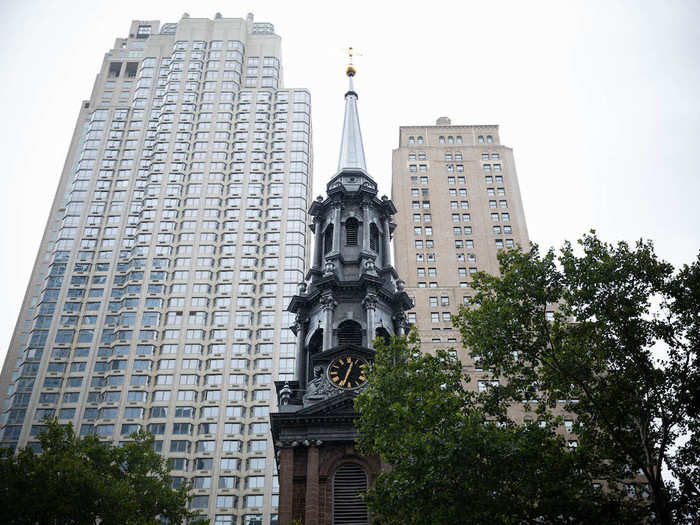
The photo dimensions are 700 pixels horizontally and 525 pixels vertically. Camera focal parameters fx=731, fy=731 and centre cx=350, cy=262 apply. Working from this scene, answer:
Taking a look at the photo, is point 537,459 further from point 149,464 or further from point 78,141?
point 78,141

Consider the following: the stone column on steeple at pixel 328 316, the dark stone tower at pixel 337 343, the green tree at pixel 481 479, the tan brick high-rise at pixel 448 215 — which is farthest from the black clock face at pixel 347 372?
the tan brick high-rise at pixel 448 215

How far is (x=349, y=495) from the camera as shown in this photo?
3462 cm

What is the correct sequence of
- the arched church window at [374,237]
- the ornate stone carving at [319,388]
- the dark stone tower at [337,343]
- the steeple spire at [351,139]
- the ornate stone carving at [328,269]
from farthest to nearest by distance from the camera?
the steeple spire at [351,139], the arched church window at [374,237], the ornate stone carving at [328,269], the ornate stone carving at [319,388], the dark stone tower at [337,343]

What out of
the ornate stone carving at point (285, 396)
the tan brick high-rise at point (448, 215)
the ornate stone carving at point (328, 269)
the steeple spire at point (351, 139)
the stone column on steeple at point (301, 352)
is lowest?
the ornate stone carving at point (285, 396)

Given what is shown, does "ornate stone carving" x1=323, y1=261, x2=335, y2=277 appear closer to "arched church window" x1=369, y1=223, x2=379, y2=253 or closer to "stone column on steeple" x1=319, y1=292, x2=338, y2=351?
"stone column on steeple" x1=319, y1=292, x2=338, y2=351

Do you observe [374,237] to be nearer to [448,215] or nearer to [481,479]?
[481,479]

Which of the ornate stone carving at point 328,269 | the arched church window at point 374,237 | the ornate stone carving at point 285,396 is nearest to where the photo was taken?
the ornate stone carving at point 285,396

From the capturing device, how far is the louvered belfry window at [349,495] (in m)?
33.9

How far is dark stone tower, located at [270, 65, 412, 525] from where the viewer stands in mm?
34625

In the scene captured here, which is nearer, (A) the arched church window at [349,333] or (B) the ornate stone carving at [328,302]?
(A) the arched church window at [349,333]

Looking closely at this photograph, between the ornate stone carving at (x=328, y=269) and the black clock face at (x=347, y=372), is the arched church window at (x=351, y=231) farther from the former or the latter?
the black clock face at (x=347, y=372)

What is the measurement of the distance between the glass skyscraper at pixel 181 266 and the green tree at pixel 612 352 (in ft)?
178

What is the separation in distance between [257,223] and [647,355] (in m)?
80.8

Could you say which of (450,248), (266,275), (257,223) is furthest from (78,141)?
(450,248)
